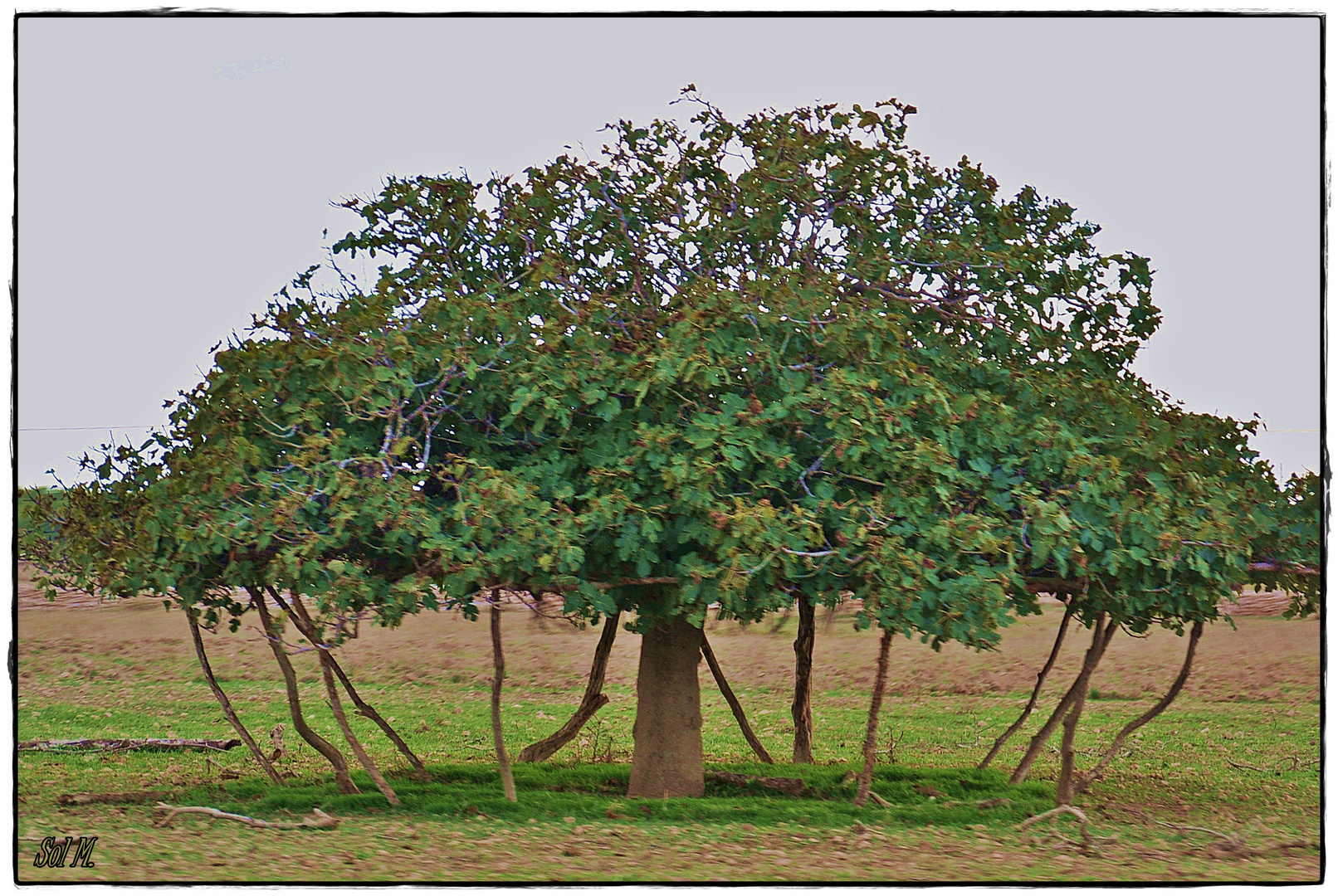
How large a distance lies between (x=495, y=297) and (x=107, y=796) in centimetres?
678

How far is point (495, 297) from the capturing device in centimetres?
1235

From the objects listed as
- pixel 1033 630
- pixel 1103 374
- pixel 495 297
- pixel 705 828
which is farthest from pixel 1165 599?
pixel 1033 630

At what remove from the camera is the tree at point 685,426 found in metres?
10.4

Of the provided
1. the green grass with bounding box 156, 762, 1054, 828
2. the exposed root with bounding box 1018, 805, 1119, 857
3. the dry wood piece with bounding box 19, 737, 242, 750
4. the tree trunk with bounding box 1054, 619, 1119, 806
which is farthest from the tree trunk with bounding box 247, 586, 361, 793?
the tree trunk with bounding box 1054, 619, 1119, 806

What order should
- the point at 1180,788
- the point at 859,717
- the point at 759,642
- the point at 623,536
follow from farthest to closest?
the point at 759,642, the point at 859,717, the point at 1180,788, the point at 623,536

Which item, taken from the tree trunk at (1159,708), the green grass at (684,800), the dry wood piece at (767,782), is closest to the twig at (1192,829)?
the green grass at (684,800)

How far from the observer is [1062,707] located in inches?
543

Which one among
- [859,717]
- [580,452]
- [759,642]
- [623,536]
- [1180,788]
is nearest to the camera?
[623,536]

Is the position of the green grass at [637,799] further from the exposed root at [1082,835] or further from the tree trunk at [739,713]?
the tree trunk at [739,713]

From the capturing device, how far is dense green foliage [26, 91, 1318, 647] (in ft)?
34.0

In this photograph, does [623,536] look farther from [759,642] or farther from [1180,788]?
[759,642]

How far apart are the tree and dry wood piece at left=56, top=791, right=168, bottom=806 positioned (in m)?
3.01

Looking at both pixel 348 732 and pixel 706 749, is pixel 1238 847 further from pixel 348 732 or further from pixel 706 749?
pixel 706 749

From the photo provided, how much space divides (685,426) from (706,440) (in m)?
0.77
